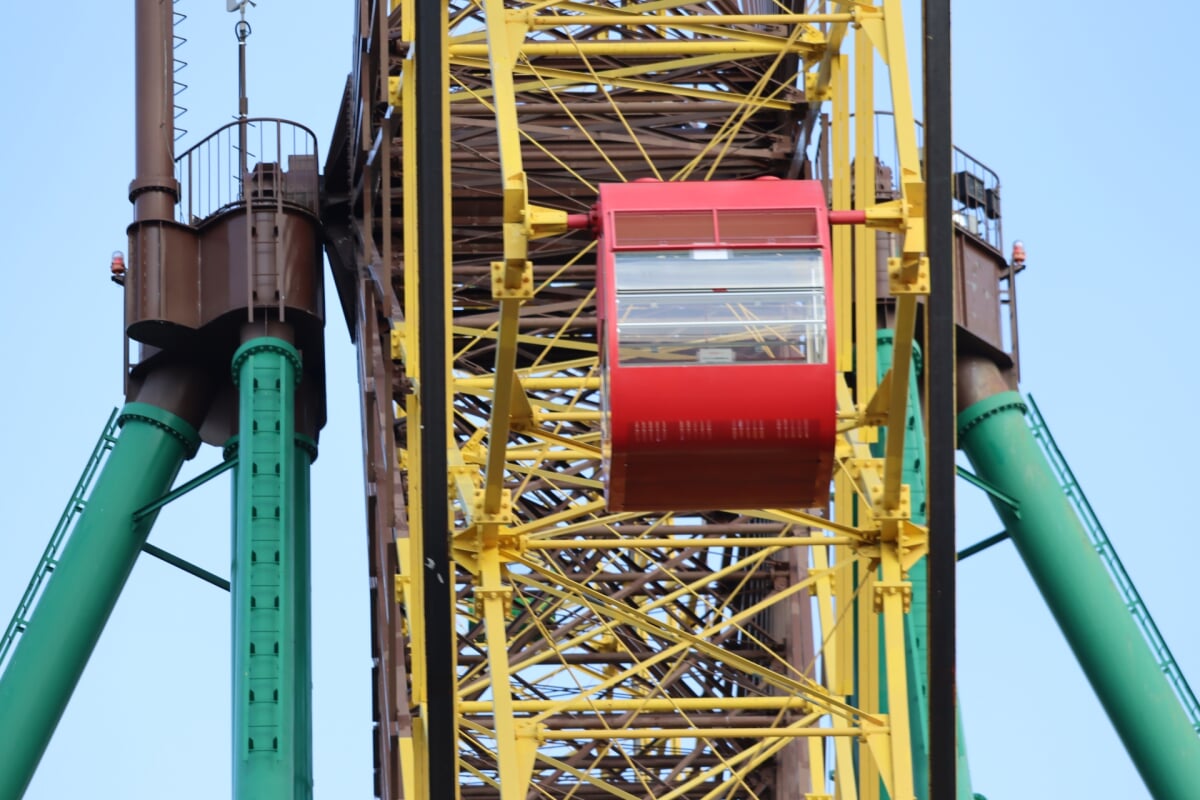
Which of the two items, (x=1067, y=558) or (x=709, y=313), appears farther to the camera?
(x=1067, y=558)

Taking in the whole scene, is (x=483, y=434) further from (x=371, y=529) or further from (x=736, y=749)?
(x=736, y=749)

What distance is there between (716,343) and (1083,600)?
10814 millimetres

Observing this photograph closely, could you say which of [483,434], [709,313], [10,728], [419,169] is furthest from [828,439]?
[10,728]

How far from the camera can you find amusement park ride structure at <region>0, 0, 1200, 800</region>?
31.4 meters

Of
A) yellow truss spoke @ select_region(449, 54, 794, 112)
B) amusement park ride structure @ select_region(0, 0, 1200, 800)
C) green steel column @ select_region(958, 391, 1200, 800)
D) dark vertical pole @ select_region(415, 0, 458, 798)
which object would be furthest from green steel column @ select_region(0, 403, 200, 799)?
green steel column @ select_region(958, 391, 1200, 800)

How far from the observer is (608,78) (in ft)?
129

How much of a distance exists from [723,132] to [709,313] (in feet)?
31.6

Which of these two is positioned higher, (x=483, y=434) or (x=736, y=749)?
(x=483, y=434)

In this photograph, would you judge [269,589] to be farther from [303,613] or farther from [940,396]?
[940,396]

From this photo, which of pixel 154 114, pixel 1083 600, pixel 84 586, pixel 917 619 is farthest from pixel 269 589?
pixel 1083 600

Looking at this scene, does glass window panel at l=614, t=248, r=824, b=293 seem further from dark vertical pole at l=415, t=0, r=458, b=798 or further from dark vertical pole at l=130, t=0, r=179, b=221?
dark vertical pole at l=130, t=0, r=179, b=221

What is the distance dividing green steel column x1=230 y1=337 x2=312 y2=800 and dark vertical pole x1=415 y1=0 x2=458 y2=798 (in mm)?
5627

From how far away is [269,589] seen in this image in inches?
1485

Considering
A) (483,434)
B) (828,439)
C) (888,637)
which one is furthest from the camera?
(483,434)
